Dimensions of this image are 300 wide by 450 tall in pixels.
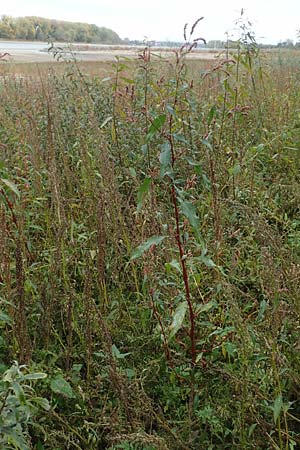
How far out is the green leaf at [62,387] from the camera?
1.89 metres

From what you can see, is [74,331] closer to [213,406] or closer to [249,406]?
[213,406]

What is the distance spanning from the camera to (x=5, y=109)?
477 centimetres

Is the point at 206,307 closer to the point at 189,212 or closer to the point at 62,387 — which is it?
the point at 189,212

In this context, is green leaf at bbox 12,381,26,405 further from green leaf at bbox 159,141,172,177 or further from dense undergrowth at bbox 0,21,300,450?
green leaf at bbox 159,141,172,177

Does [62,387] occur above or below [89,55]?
below

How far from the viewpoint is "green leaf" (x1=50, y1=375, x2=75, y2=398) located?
1.89 m

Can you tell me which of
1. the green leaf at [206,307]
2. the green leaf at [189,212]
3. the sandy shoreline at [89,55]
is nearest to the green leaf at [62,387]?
the green leaf at [206,307]

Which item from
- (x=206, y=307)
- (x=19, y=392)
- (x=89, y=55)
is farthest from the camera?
(x=89, y=55)

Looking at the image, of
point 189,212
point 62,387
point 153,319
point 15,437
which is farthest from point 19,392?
point 153,319

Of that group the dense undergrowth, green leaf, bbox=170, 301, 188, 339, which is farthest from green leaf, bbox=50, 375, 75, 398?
green leaf, bbox=170, 301, 188, 339

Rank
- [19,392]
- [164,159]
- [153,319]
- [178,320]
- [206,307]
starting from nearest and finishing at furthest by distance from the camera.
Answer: [19,392]
[164,159]
[178,320]
[206,307]
[153,319]

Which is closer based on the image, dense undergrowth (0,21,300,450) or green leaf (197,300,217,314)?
dense undergrowth (0,21,300,450)

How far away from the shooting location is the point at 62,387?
6.27 ft

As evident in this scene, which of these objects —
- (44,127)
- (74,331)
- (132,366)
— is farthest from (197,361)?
(44,127)
